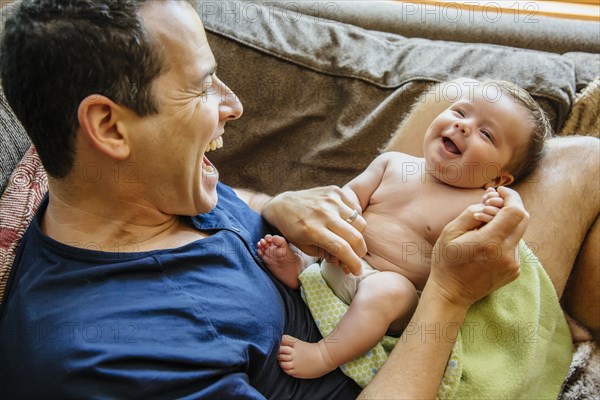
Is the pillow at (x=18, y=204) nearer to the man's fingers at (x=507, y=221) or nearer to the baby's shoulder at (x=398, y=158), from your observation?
the baby's shoulder at (x=398, y=158)

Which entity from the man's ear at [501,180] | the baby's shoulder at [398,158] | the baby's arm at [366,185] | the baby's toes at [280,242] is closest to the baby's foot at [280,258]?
the baby's toes at [280,242]

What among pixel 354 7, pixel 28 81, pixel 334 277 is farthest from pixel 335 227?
pixel 354 7

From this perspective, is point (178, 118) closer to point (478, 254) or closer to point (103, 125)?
point (103, 125)

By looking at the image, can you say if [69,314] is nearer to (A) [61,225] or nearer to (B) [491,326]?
(A) [61,225]

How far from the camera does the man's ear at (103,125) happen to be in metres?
1.02

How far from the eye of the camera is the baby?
1.25 metres

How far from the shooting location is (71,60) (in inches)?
39.3

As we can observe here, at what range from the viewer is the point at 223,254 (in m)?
1.20

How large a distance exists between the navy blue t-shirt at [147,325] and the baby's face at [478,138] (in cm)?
49

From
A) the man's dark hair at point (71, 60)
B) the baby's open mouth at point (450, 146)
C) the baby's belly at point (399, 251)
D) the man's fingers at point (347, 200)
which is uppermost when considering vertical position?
the man's dark hair at point (71, 60)

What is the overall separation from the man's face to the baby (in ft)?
0.74

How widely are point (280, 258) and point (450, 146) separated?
464 millimetres

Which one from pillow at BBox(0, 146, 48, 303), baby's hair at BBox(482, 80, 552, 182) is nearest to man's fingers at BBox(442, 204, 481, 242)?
baby's hair at BBox(482, 80, 552, 182)

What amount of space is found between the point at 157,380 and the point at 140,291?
0.18 metres
